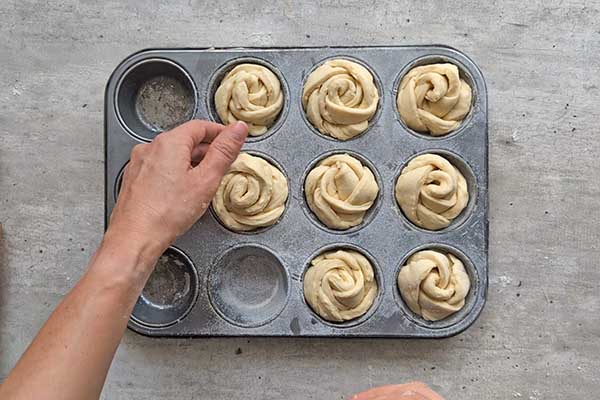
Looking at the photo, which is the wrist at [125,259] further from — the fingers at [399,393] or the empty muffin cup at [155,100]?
the fingers at [399,393]

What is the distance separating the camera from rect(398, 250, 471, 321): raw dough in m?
2.21

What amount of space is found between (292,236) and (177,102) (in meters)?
0.69

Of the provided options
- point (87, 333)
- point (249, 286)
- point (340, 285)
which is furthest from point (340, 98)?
point (87, 333)

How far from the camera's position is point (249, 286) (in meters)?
2.45

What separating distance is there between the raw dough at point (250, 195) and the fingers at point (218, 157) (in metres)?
0.18

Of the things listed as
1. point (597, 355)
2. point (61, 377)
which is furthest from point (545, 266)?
point (61, 377)

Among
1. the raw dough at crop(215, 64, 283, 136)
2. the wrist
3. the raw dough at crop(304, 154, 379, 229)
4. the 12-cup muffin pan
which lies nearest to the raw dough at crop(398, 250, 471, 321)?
the 12-cup muffin pan

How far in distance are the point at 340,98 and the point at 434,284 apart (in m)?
0.70

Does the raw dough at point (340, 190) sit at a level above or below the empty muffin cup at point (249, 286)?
above

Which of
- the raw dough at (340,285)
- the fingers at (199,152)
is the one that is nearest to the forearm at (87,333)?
the fingers at (199,152)

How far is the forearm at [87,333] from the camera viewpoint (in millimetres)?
1570

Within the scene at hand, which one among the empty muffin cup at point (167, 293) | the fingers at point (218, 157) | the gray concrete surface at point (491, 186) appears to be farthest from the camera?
the gray concrete surface at point (491, 186)

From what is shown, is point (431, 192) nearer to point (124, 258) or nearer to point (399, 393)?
point (399, 393)

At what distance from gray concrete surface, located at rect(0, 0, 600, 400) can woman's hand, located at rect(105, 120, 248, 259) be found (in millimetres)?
637
